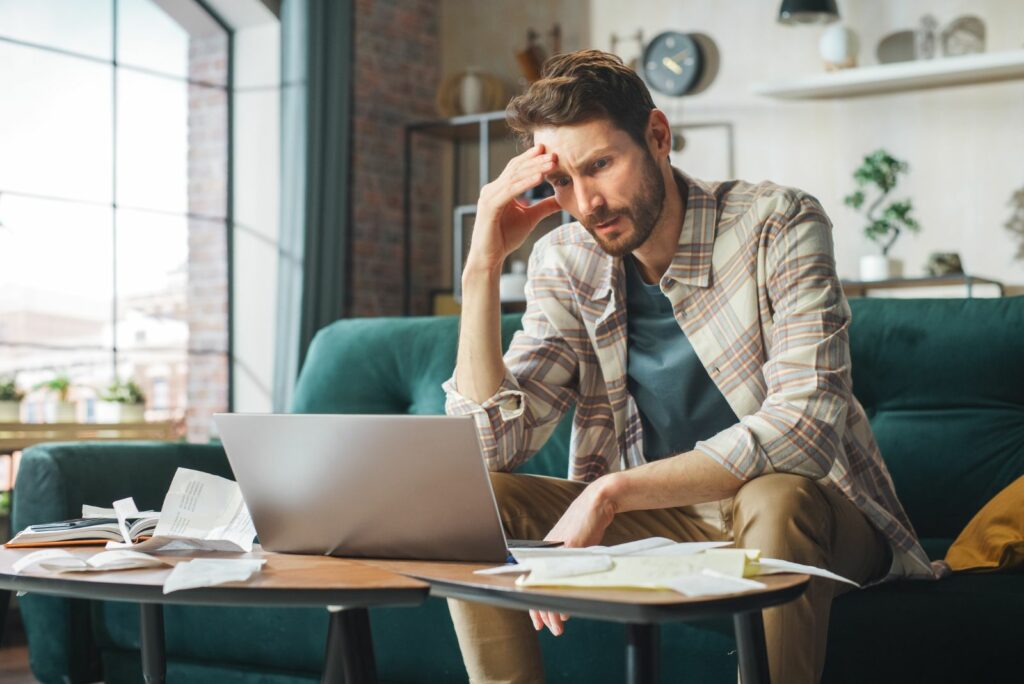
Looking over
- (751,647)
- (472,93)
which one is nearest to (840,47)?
(472,93)

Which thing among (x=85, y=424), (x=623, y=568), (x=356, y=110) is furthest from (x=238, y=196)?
(x=623, y=568)

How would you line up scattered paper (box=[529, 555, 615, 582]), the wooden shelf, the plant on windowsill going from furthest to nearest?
the plant on windowsill < the wooden shelf < scattered paper (box=[529, 555, 615, 582])

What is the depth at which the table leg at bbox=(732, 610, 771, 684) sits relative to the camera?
121 centimetres

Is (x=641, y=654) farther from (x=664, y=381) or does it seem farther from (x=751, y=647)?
(x=664, y=381)

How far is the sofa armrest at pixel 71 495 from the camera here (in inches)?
92.2

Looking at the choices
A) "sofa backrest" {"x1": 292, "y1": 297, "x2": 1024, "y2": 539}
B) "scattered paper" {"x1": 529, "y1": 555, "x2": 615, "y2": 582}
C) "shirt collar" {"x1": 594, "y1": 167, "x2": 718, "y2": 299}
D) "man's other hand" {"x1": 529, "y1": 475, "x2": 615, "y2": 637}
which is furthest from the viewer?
"sofa backrest" {"x1": 292, "y1": 297, "x2": 1024, "y2": 539}

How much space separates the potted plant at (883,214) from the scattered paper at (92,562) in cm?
404

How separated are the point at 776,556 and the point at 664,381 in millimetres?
546

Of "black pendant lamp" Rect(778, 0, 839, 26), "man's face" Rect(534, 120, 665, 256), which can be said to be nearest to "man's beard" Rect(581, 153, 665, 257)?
"man's face" Rect(534, 120, 665, 256)

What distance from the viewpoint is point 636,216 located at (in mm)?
Answer: 1865

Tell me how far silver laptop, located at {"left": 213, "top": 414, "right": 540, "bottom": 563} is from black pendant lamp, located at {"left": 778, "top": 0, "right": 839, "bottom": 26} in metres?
3.98

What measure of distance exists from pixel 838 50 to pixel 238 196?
8.20ft

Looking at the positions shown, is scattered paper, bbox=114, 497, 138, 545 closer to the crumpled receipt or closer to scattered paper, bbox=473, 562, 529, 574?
the crumpled receipt

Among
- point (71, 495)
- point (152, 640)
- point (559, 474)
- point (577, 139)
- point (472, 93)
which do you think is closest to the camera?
point (152, 640)
